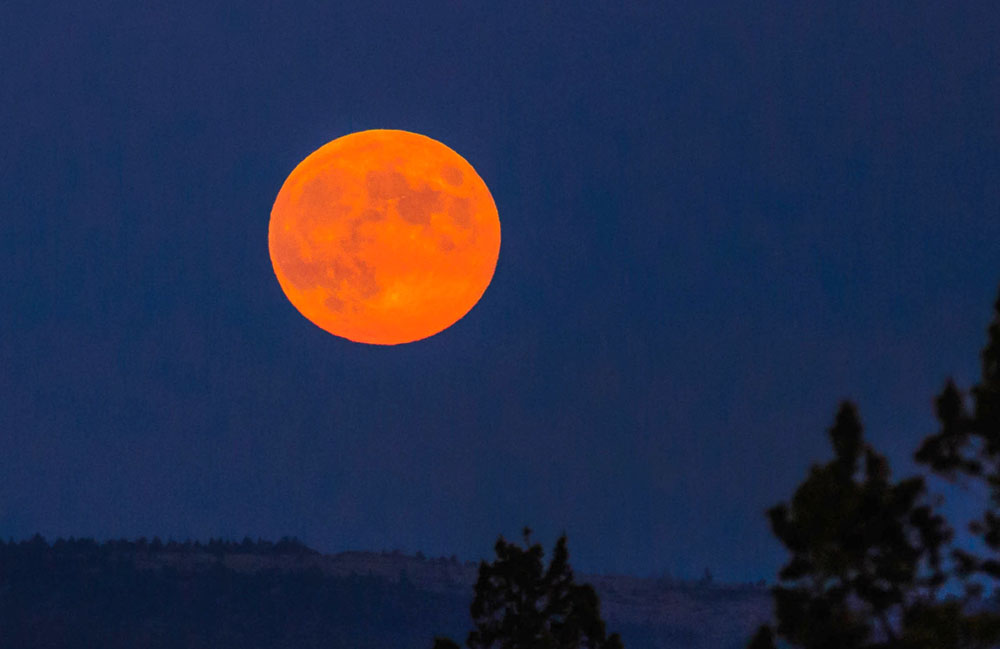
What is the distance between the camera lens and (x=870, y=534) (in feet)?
97.0

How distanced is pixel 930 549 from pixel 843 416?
343 cm

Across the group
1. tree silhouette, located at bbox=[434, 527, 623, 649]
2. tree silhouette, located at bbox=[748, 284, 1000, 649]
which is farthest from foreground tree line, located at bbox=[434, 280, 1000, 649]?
tree silhouette, located at bbox=[434, 527, 623, 649]

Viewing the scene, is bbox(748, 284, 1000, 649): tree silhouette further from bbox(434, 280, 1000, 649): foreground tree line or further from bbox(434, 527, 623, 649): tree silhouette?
bbox(434, 527, 623, 649): tree silhouette

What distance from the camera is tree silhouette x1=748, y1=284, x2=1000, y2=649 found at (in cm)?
2861

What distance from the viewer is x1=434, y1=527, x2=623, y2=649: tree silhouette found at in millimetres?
53062

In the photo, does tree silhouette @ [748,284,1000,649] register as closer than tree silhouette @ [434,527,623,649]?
Yes

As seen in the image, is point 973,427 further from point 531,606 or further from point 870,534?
point 531,606

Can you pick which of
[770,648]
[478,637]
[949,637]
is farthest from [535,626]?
[949,637]

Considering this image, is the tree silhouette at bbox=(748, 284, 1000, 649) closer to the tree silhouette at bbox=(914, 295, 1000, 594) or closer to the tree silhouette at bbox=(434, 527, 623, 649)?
the tree silhouette at bbox=(914, 295, 1000, 594)

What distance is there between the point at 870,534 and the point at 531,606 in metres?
26.9

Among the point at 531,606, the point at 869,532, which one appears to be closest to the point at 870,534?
the point at 869,532

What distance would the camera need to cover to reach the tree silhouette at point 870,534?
28.6 meters

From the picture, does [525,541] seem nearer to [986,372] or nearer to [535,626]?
[535,626]

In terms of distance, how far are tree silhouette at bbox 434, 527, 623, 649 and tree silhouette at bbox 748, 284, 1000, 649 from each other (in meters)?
23.2
